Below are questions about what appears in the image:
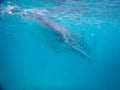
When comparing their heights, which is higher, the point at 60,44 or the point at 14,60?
the point at 14,60

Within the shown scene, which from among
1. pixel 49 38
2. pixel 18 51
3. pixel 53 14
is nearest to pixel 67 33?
pixel 49 38

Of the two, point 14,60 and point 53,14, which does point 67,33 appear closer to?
point 53,14

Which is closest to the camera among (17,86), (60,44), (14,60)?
(60,44)

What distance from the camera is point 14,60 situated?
79.4 metres

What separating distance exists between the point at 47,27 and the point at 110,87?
32.3 m

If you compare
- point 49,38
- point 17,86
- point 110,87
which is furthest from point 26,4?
point 110,87

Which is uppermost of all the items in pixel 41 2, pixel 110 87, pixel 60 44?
pixel 110 87

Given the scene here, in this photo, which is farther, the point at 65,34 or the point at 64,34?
the point at 65,34

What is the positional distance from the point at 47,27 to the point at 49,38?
1505 mm

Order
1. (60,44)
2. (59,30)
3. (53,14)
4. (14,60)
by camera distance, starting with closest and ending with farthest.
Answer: (59,30) < (60,44) < (53,14) < (14,60)

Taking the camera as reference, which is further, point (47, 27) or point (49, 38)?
point (49, 38)

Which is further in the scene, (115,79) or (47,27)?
(115,79)

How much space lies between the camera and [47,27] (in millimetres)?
15539

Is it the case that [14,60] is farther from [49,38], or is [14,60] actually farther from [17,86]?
[49,38]
